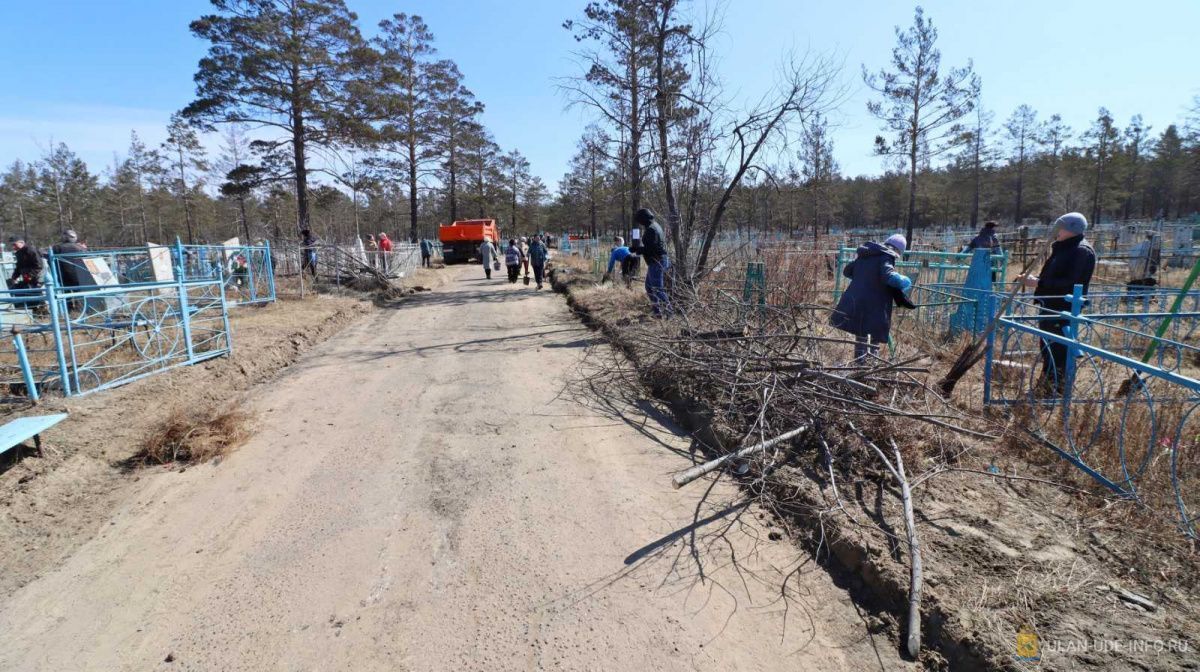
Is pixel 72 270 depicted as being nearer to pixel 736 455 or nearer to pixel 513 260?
pixel 513 260

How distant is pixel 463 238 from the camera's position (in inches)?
1270

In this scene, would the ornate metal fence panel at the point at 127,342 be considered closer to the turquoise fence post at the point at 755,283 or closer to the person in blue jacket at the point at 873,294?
the turquoise fence post at the point at 755,283

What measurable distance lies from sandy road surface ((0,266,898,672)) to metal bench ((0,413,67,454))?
777 mm

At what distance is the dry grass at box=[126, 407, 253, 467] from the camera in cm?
445

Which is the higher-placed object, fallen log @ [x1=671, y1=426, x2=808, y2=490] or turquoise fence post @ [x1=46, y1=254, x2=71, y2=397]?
turquoise fence post @ [x1=46, y1=254, x2=71, y2=397]

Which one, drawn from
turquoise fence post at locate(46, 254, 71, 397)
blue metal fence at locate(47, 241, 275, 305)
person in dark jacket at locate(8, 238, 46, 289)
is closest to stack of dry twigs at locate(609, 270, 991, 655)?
turquoise fence post at locate(46, 254, 71, 397)

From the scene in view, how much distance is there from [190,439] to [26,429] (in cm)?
96

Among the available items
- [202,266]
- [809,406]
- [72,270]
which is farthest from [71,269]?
[809,406]

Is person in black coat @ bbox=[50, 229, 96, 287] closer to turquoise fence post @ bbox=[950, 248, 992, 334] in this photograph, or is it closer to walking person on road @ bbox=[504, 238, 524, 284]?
walking person on road @ bbox=[504, 238, 524, 284]

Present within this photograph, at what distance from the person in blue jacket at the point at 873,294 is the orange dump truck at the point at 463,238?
28.1 metres

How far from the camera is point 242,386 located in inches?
265

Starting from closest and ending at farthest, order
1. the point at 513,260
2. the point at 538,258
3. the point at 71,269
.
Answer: the point at 71,269 → the point at 538,258 → the point at 513,260

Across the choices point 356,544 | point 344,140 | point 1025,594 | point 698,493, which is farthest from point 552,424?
point 344,140

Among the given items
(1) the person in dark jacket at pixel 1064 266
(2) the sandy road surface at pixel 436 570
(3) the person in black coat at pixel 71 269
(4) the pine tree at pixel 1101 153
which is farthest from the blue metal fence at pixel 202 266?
(4) the pine tree at pixel 1101 153
